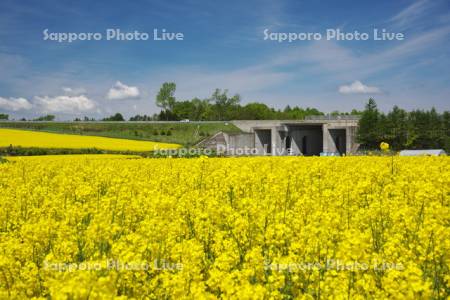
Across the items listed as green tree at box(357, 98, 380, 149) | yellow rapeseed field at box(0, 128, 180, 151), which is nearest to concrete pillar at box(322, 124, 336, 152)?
green tree at box(357, 98, 380, 149)

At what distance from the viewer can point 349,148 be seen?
62.5 meters

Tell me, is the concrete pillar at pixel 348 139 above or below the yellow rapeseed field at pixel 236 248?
above

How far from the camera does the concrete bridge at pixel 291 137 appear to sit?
2454 inches

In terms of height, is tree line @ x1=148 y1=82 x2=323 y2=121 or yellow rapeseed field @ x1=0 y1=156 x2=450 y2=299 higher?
tree line @ x1=148 y1=82 x2=323 y2=121

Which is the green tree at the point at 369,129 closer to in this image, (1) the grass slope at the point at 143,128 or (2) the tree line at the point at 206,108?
(1) the grass slope at the point at 143,128

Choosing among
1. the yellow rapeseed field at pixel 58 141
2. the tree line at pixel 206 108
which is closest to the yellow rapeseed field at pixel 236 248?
the yellow rapeseed field at pixel 58 141

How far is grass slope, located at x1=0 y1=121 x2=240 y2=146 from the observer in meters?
59.5

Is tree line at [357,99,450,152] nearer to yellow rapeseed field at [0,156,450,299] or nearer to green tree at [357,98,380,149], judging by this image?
green tree at [357,98,380,149]

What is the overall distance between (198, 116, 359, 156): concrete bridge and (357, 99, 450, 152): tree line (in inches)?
112

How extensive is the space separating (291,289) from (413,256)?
1367 mm

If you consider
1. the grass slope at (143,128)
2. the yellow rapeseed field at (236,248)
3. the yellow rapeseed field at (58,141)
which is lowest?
the yellow rapeseed field at (236,248)

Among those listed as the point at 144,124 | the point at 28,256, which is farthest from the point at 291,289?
the point at 144,124

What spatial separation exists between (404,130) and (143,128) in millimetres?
37025

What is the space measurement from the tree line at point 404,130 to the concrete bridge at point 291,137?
284 centimetres
